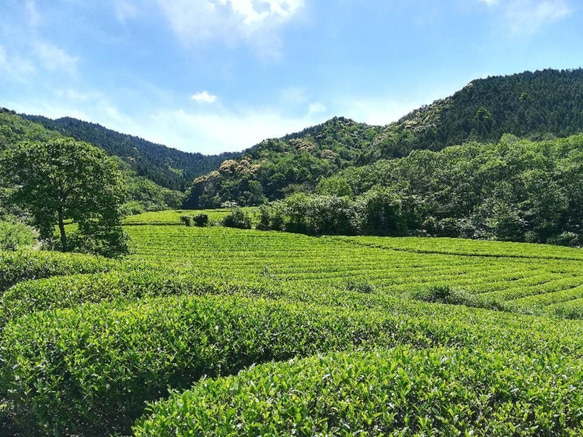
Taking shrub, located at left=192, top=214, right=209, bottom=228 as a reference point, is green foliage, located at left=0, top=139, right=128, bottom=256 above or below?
above

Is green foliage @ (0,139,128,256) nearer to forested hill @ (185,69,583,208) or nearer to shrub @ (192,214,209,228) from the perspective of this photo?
shrub @ (192,214,209,228)

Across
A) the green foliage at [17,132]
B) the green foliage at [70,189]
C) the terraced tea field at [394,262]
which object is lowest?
the terraced tea field at [394,262]

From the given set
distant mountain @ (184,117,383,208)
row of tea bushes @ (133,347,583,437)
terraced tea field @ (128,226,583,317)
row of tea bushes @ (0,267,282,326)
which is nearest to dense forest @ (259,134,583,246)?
terraced tea field @ (128,226,583,317)

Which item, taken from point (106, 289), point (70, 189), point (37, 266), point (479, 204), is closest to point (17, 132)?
point (70, 189)

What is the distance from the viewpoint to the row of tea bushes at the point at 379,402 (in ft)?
13.4

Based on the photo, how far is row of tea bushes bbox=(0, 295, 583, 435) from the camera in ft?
17.9

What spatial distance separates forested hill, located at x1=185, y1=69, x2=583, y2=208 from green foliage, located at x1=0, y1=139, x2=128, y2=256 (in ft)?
357

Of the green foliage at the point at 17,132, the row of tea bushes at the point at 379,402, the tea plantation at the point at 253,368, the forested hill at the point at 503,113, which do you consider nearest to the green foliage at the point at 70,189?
the tea plantation at the point at 253,368

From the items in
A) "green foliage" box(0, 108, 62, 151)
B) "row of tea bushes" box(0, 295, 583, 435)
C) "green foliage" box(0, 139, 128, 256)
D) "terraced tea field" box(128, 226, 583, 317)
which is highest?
"green foliage" box(0, 108, 62, 151)

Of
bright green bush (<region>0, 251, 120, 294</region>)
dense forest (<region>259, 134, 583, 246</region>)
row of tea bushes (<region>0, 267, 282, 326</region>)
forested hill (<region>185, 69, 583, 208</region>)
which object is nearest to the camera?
row of tea bushes (<region>0, 267, 282, 326</region>)

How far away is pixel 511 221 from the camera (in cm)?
6569

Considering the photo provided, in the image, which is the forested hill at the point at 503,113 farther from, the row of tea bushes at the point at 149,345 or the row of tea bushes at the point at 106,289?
the row of tea bushes at the point at 149,345

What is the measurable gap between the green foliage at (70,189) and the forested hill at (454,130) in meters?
109

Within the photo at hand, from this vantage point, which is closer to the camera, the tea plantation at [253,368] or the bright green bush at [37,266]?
the tea plantation at [253,368]
